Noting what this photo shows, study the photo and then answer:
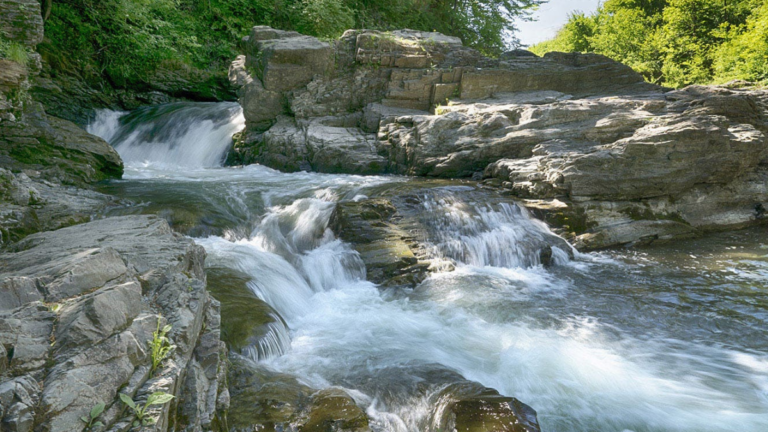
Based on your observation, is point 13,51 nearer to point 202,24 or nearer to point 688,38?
point 202,24

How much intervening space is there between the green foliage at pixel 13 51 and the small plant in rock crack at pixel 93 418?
8259mm

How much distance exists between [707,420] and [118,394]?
476 centimetres

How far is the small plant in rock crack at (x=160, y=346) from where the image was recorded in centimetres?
241

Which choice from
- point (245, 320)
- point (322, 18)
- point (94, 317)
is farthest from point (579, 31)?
point (94, 317)

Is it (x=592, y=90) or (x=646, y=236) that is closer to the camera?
(x=646, y=236)

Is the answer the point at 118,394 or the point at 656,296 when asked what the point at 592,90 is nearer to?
the point at 656,296

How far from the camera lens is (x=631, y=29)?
2792cm

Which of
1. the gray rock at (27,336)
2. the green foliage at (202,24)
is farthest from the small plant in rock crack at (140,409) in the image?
the green foliage at (202,24)

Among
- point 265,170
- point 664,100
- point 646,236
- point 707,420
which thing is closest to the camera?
point 707,420

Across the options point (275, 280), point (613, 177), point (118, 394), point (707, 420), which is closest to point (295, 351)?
point (275, 280)

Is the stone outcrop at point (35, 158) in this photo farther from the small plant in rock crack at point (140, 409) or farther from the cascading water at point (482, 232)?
the cascading water at point (482, 232)

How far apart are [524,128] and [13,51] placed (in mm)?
10743

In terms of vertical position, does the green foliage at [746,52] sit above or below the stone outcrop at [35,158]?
above

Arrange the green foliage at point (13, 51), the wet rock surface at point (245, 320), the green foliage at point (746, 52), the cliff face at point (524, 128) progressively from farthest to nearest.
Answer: the green foliage at point (746, 52) → the cliff face at point (524, 128) → the green foliage at point (13, 51) → the wet rock surface at point (245, 320)
